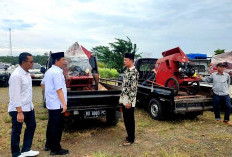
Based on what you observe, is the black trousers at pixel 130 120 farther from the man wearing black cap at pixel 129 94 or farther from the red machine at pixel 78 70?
the red machine at pixel 78 70

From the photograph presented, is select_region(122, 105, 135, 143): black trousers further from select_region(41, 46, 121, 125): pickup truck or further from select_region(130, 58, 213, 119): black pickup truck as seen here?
select_region(130, 58, 213, 119): black pickup truck

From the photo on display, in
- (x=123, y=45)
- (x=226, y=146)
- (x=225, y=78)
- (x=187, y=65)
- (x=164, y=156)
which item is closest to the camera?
(x=164, y=156)

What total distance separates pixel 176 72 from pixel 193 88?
81 centimetres

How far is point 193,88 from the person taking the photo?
A: 7.83 meters

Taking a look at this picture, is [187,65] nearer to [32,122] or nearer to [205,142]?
[205,142]

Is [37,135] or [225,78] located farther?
[225,78]

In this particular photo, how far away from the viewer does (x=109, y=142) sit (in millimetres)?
5250

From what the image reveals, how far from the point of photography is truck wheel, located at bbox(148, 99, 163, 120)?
7.04 m

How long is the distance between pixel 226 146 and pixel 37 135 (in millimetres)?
4236

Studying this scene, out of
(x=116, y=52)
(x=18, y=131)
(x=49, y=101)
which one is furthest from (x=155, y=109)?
(x=116, y=52)

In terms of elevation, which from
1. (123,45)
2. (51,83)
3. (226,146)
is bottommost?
(226,146)

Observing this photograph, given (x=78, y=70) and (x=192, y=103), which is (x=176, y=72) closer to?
(x=192, y=103)

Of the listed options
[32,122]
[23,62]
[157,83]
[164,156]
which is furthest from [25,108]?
[157,83]

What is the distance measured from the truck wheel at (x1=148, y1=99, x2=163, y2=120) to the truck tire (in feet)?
4.59
